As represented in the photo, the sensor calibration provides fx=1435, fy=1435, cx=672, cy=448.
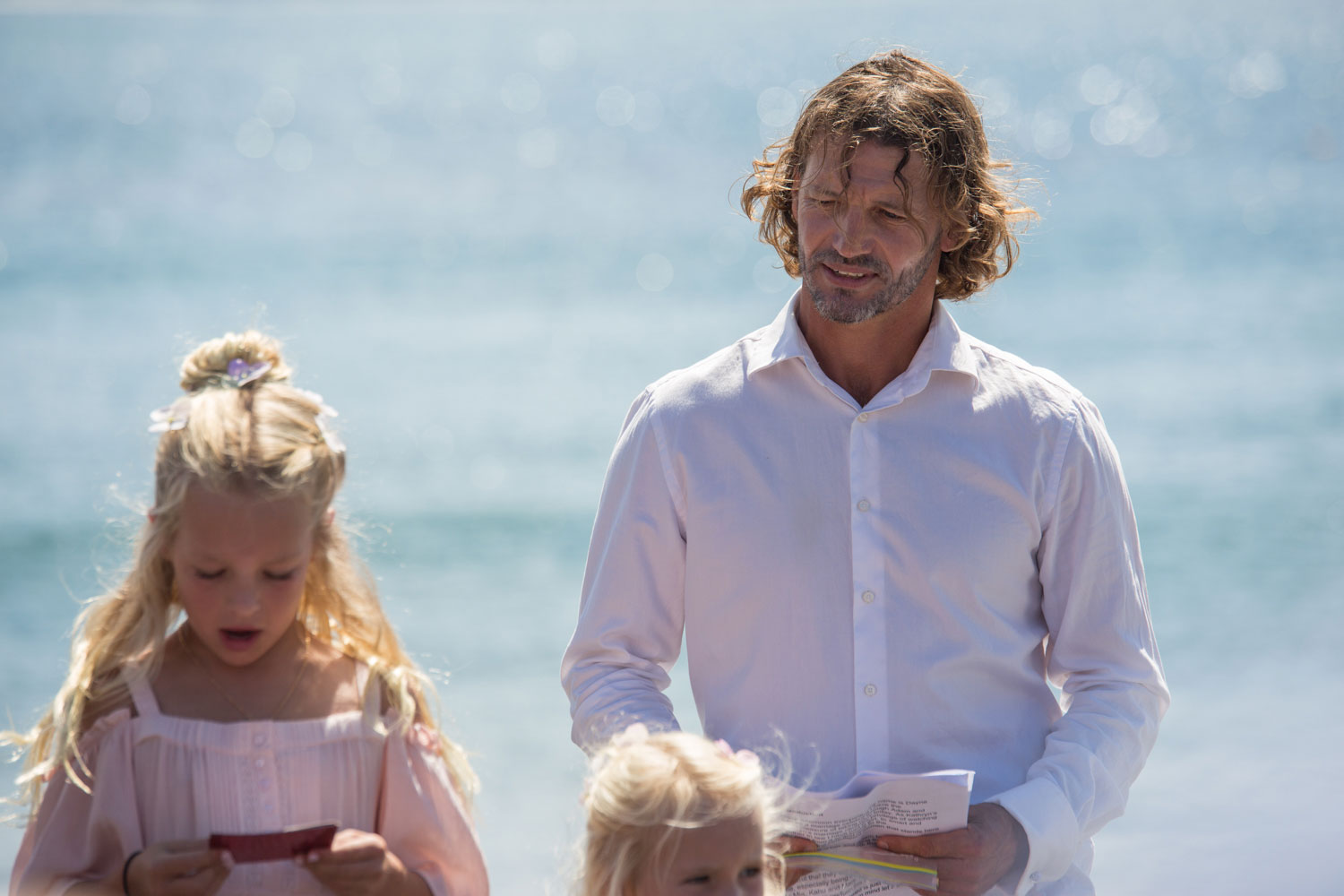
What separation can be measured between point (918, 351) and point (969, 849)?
91cm

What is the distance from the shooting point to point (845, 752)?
2520mm

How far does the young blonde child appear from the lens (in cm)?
217

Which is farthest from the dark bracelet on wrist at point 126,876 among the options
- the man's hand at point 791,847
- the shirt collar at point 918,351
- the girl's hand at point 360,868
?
the shirt collar at point 918,351

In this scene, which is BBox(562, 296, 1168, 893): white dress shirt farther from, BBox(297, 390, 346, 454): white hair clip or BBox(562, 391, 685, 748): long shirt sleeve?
BBox(297, 390, 346, 454): white hair clip

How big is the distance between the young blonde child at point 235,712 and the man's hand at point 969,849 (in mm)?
713

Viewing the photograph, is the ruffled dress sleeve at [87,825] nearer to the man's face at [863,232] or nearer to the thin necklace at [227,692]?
the thin necklace at [227,692]

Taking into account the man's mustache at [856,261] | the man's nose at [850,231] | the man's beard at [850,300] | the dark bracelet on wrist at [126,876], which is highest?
the man's nose at [850,231]

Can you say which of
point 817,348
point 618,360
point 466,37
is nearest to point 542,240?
point 618,360

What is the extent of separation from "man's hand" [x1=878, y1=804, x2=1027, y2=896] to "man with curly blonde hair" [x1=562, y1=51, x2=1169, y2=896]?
0.31ft

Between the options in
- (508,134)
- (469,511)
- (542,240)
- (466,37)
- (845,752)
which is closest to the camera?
(845,752)

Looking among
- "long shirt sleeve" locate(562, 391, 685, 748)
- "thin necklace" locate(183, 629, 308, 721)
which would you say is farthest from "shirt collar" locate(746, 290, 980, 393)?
"thin necklace" locate(183, 629, 308, 721)

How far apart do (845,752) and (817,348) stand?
760mm

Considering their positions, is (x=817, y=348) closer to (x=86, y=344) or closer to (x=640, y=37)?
(x=86, y=344)

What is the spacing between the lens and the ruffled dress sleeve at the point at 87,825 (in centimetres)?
213
